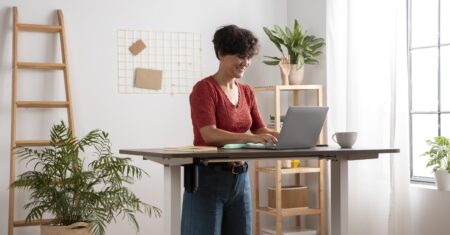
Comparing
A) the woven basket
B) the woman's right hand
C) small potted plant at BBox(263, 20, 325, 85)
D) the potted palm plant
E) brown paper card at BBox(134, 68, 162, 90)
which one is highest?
small potted plant at BBox(263, 20, 325, 85)

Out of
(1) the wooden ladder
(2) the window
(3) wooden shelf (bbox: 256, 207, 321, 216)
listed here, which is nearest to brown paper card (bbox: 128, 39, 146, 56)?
(1) the wooden ladder

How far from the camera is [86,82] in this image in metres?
5.14

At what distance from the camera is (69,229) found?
4430mm

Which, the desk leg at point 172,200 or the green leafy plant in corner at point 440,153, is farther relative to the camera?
the green leafy plant in corner at point 440,153

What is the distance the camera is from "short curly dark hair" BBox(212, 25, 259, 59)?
3.21 m

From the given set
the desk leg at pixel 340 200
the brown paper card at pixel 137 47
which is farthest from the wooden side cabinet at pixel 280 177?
the desk leg at pixel 340 200

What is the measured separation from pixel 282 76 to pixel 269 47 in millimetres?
509

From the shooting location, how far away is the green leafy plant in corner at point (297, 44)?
5367mm

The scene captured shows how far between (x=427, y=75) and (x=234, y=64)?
2.14 metres

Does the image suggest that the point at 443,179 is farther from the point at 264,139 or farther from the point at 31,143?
the point at 31,143

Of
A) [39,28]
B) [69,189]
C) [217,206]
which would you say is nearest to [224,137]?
[217,206]

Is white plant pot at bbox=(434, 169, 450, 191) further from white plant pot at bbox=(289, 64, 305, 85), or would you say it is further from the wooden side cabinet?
white plant pot at bbox=(289, 64, 305, 85)

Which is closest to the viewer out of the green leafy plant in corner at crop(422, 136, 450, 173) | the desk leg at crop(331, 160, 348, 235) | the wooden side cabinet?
the desk leg at crop(331, 160, 348, 235)

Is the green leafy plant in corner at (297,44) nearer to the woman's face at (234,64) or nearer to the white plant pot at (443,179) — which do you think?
the white plant pot at (443,179)
